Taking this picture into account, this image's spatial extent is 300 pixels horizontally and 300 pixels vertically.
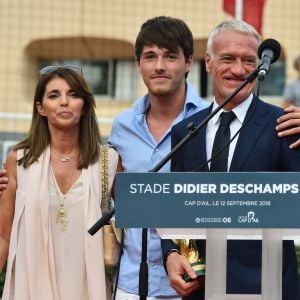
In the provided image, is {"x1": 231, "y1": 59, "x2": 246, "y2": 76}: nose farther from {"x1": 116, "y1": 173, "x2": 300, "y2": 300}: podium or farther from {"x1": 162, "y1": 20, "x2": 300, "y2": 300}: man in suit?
{"x1": 116, "y1": 173, "x2": 300, "y2": 300}: podium

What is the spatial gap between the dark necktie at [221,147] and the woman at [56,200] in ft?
2.38

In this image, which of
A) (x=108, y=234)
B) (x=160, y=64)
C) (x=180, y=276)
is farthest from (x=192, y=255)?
(x=160, y=64)

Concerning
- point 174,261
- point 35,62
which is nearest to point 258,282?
point 174,261

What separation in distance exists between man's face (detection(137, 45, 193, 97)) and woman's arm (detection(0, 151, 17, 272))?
0.72 m

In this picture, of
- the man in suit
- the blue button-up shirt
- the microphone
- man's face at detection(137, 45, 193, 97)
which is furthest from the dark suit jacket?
man's face at detection(137, 45, 193, 97)

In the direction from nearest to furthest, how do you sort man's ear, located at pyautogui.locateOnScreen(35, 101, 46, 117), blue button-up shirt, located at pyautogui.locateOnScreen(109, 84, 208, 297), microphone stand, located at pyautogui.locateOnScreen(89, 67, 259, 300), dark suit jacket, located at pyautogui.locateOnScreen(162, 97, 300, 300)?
microphone stand, located at pyautogui.locateOnScreen(89, 67, 259, 300) → dark suit jacket, located at pyautogui.locateOnScreen(162, 97, 300, 300) → blue button-up shirt, located at pyautogui.locateOnScreen(109, 84, 208, 297) → man's ear, located at pyautogui.locateOnScreen(35, 101, 46, 117)

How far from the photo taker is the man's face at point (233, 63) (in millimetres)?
3314

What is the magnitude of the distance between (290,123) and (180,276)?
0.71 m

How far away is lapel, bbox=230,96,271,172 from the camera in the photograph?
321 centimetres

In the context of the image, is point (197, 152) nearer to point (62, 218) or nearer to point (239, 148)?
point (239, 148)

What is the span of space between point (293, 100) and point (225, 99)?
228 inches

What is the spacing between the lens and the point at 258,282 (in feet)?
10.3

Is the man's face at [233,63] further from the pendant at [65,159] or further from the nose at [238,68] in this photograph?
the pendant at [65,159]

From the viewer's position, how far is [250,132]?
3.25 meters
